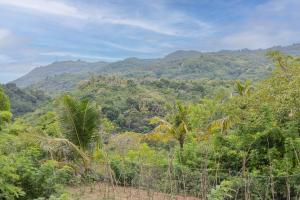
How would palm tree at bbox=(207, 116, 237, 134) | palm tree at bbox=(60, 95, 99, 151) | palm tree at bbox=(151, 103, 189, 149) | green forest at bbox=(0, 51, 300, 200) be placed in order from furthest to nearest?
palm tree at bbox=(151, 103, 189, 149) → palm tree at bbox=(207, 116, 237, 134) → palm tree at bbox=(60, 95, 99, 151) → green forest at bbox=(0, 51, 300, 200)

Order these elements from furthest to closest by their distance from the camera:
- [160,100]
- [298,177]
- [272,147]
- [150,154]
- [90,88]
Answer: [90,88] < [160,100] < [150,154] < [272,147] < [298,177]

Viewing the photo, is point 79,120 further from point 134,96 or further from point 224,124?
point 134,96

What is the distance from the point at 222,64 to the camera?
5172 inches

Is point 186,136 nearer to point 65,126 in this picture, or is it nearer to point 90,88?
point 65,126

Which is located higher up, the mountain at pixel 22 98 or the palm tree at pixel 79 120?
the palm tree at pixel 79 120

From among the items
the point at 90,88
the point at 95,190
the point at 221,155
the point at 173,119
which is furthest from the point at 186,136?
the point at 90,88

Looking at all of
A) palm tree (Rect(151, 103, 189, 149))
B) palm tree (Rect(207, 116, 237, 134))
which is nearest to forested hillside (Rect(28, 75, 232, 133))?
palm tree (Rect(151, 103, 189, 149))

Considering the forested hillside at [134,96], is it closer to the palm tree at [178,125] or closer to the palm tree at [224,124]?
the palm tree at [178,125]

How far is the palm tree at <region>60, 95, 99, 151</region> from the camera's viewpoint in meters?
11.5

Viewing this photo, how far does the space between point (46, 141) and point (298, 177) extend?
21.6 feet

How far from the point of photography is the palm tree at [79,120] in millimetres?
11469

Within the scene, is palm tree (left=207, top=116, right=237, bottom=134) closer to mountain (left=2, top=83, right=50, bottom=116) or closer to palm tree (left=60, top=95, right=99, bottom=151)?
palm tree (left=60, top=95, right=99, bottom=151)

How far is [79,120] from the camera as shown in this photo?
38.2ft

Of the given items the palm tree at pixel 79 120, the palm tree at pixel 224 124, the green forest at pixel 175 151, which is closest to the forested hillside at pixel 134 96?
the palm tree at pixel 224 124
